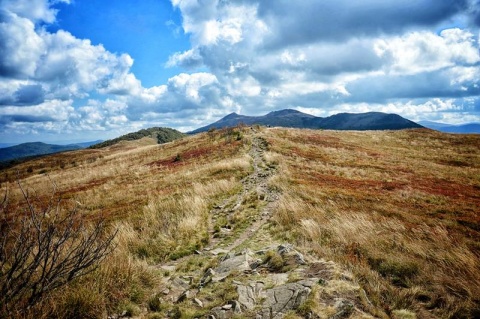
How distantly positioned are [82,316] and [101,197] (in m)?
18.7

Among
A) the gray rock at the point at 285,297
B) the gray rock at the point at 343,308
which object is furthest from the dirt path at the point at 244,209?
the gray rock at the point at 343,308

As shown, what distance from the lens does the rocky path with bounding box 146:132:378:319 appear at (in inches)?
199

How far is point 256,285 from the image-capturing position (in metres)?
6.16

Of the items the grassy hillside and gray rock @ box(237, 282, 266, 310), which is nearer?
the grassy hillside

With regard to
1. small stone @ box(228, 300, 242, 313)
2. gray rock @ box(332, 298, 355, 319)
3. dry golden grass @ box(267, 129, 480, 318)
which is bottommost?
dry golden grass @ box(267, 129, 480, 318)

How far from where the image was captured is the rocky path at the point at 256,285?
505 centimetres

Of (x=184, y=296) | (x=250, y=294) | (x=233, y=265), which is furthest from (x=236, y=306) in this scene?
(x=233, y=265)

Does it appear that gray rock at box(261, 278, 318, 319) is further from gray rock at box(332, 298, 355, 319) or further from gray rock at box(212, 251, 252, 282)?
gray rock at box(212, 251, 252, 282)

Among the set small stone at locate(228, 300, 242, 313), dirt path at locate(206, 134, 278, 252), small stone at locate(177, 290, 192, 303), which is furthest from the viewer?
dirt path at locate(206, 134, 278, 252)

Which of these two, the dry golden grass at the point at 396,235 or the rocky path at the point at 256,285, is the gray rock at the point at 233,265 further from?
the dry golden grass at the point at 396,235

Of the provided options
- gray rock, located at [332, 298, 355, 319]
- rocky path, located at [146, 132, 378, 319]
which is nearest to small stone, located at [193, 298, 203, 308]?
rocky path, located at [146, 132, 378, 319]

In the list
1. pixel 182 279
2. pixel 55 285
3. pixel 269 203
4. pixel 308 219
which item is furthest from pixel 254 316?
pixel 269 203

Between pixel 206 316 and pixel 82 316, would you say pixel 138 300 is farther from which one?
pixel 206 316

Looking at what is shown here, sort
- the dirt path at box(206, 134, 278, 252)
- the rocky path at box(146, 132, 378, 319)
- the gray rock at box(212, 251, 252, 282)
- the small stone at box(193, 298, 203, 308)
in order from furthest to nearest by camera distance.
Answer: the dirt path at box(206, 134, 278, 252), the gray rock at box(212, 251, 252, 282), the small stone at box(193, 298, 203, 308), the rocky path at box(146, 132, 378, 319)
